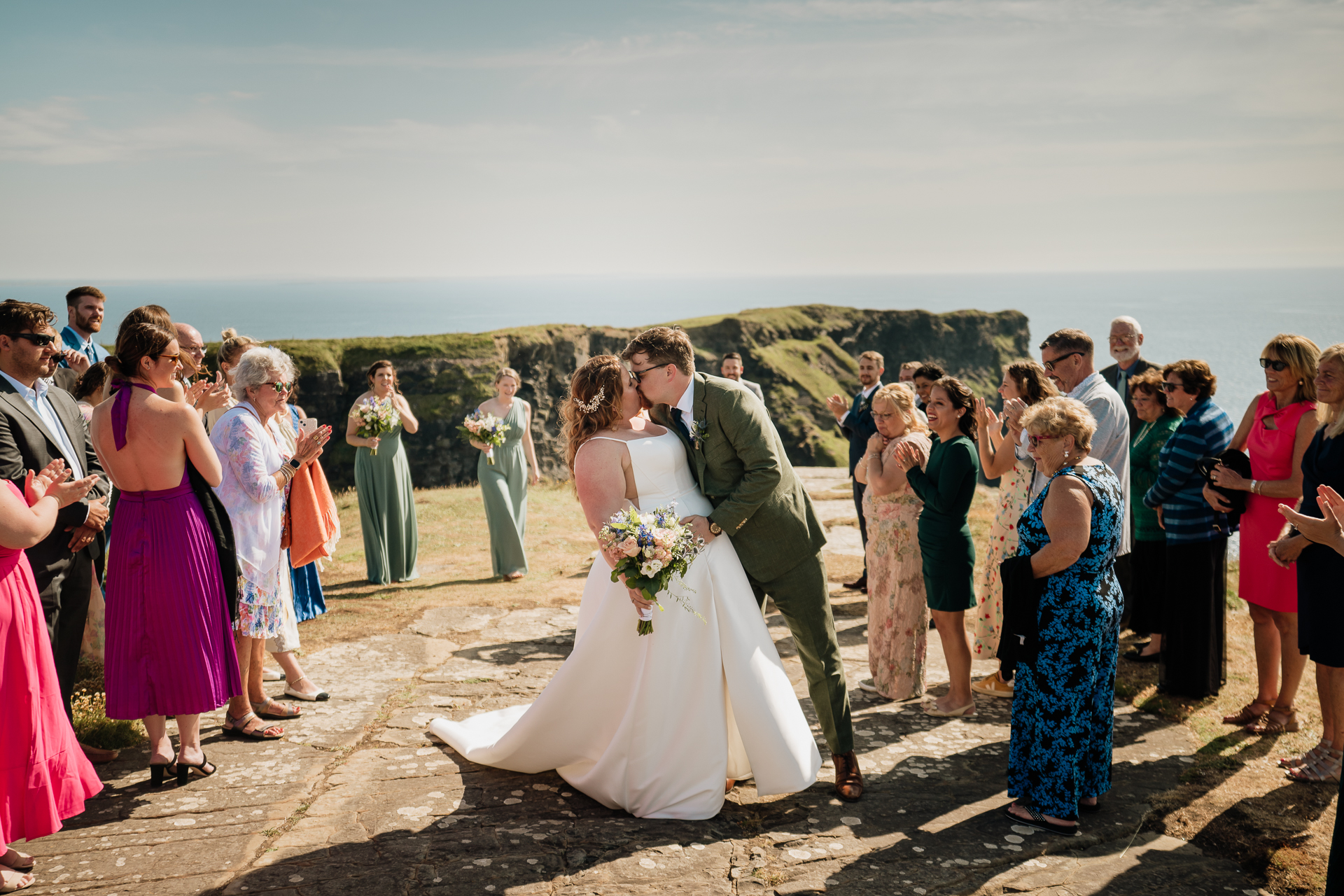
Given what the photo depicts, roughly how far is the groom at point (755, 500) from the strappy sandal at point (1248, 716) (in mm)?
2640

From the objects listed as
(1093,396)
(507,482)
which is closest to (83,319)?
(507,482)

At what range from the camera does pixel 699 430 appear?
14.2 ft

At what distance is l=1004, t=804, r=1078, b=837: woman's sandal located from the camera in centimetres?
395

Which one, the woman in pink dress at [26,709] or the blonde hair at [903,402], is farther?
the blonde hair at [903,402]

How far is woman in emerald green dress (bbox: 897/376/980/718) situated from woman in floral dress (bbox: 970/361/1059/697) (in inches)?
11.1

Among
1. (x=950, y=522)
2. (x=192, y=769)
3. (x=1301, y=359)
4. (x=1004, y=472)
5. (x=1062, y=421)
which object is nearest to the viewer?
(x=1062, y=421)

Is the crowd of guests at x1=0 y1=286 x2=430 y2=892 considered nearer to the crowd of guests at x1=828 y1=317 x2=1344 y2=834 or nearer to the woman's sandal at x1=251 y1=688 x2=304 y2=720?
the woman's sandal at x1=251 y1=688 x2=304 y2=720

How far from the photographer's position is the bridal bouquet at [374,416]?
9039mm

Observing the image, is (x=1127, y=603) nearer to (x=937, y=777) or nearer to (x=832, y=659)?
(x=937, y=777)

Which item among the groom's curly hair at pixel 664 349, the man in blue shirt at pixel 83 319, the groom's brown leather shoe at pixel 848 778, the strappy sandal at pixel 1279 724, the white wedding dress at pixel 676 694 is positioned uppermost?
the man in blue shirt at pixel 83 319

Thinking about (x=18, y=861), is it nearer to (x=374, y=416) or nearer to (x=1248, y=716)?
(x=374, y=416)

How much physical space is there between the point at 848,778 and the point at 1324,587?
2.63m

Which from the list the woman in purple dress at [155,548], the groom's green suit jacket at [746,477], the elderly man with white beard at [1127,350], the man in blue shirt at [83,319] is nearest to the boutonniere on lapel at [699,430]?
the groom's green suit jacket at [746,477]

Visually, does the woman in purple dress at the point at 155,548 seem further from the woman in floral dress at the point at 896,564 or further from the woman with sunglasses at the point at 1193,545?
Result: the woman with sunglasses at the point at 1193,545
